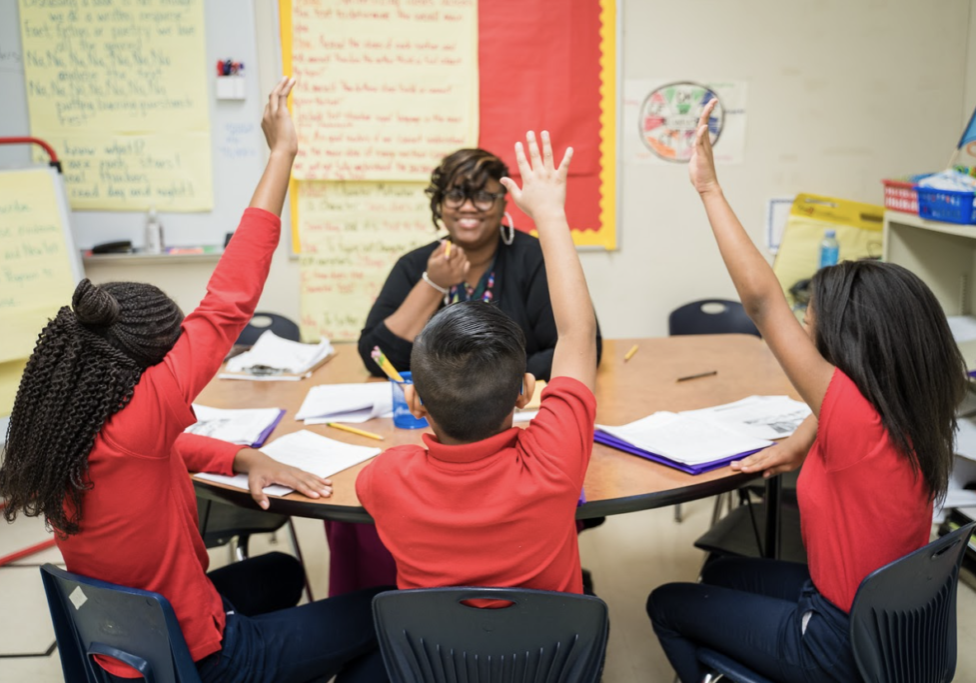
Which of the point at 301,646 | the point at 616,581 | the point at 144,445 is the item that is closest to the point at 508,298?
the point at 616,581

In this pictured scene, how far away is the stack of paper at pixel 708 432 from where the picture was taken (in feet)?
5.38

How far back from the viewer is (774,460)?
160 cm

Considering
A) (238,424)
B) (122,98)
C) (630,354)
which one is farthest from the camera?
(122,98)

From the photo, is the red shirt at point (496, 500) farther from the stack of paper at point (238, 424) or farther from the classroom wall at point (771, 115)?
the classroom wall at point (771, 115)

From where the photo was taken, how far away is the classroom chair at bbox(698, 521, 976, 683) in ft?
4.24

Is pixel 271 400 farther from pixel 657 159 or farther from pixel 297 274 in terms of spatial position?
pixel 657 159

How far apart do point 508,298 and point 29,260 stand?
1880 mm

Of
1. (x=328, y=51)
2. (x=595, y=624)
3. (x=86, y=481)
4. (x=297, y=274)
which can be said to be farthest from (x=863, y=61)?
(x=86, y=481)

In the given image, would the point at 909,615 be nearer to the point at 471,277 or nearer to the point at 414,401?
the point at 414,401

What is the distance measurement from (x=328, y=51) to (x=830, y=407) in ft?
8.81

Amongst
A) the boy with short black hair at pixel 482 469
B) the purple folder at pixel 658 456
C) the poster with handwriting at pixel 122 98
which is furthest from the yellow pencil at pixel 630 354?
the poster with handwriting at pixel 122 98

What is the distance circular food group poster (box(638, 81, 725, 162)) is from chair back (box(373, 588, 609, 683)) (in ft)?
9.04

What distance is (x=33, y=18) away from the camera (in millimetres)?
3330

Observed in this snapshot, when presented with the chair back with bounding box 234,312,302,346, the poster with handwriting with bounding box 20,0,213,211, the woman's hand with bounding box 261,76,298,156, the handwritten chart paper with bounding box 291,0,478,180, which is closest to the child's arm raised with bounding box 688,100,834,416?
the woman's hand with bounding box 261,76,298,156
